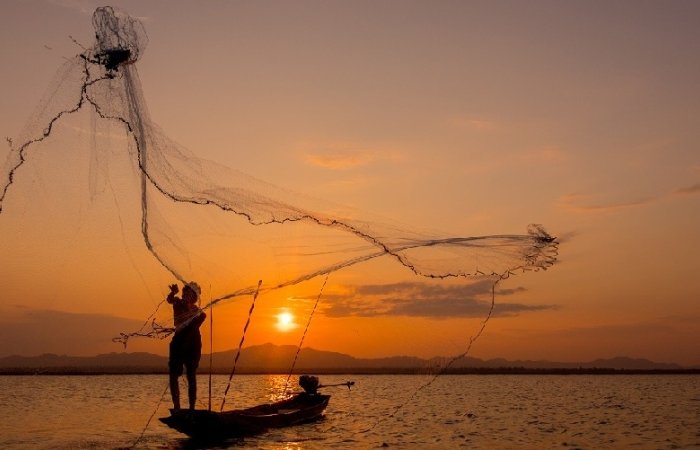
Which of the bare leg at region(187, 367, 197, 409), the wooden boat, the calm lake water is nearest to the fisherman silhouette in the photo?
the bare leg at region(187, 367, 197, 409)

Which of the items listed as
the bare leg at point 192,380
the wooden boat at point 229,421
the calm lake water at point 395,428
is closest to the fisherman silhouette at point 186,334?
the bare leg at point 192,380

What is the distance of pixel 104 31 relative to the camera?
16.8 m

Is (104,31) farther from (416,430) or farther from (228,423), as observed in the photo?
(416,430)

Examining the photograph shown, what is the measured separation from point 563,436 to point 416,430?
7289 millimetres

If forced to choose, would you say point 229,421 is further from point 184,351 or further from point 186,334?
point 186,334

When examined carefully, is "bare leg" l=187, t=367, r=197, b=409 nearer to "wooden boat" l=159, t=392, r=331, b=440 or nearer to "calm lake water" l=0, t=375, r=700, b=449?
"wooden boat" l=159, t=392, r=331, b=440

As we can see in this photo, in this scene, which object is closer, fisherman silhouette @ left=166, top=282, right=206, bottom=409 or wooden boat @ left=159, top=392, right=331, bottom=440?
fisherman silhouette @ left=166, top=282, right=206, bottom=409

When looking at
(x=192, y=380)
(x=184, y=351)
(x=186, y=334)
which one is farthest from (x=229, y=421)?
(x=186, y=334)

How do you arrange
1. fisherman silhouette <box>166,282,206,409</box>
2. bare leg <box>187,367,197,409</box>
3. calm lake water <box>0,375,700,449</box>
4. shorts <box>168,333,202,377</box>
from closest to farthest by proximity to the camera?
fisherman silhouette <box>166,282,206,409</box>, shorts <box>168,333,202,377</box>, bare leg <box>187,367,197,409</box>, calm lake water <box>0,375,700,449</box>

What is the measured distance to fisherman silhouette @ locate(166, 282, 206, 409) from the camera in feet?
68.9

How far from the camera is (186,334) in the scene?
72.3 ft

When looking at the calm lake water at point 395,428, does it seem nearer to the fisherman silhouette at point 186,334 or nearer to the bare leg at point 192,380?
the bare leg at point 192,380

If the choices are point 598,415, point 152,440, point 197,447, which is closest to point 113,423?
point 152,440

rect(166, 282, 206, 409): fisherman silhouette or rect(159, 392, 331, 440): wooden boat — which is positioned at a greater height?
rect(166, 282, 206, 409): fisherman silhouette
